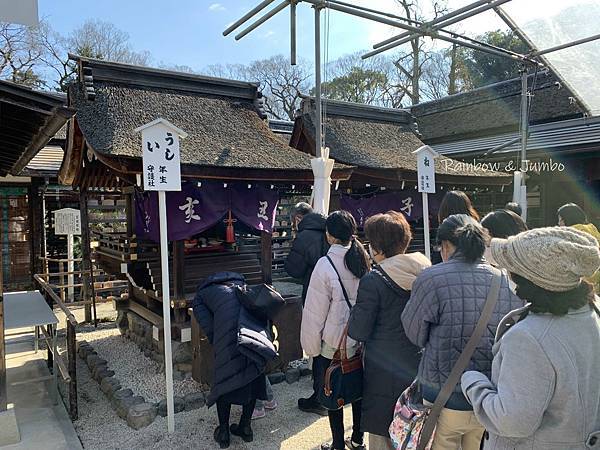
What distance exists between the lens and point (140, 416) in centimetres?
417

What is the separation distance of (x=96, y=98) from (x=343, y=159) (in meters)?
4.37

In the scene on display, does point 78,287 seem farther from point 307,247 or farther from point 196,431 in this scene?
point 307,247

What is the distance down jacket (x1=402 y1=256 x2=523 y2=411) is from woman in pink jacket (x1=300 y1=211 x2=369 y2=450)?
3.48 ft

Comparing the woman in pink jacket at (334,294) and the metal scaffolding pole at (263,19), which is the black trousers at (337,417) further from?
the metal scaffolding pole at (263,19)

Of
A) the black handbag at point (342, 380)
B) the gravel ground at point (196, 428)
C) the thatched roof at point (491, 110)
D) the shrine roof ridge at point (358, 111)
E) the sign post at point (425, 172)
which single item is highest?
the thatched roof at point (491, 110)

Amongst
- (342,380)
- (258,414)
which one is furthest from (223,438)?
(342,380)

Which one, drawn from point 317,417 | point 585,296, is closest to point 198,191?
point 317,417

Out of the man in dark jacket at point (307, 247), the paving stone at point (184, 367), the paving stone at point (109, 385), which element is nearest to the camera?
the man in dark jacket at point (307, 247)

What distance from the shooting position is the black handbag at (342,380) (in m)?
3.01

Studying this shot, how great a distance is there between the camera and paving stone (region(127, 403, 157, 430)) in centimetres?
414

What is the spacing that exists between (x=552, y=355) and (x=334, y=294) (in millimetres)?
1904

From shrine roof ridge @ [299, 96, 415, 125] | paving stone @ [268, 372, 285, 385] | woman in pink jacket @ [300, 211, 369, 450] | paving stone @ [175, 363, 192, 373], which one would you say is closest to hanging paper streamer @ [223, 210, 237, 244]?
paving stone @ [175, 363, 192, 373]

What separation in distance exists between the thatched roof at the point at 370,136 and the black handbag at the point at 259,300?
194 inches

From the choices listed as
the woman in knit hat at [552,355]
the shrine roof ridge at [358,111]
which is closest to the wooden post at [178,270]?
the woman in knit hat at [552,355]
